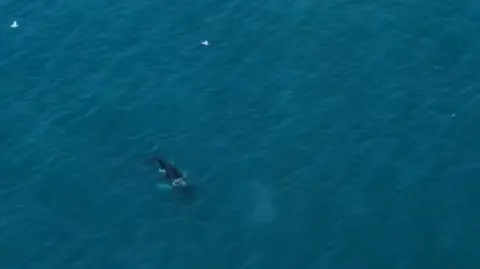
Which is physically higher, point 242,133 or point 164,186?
point 242,133

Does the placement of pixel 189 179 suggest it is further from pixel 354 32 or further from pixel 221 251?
pixel 354 32

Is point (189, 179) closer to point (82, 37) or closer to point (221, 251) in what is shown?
point (221, 251)

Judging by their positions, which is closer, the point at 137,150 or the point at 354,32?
the point at 137,150

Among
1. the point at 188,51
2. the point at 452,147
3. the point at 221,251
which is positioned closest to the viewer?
the point at 221,251

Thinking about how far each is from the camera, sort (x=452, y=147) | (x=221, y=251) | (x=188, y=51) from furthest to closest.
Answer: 1. (x=188, y=51)
2. (x=452, y=147)
3. (x=221, y=251)

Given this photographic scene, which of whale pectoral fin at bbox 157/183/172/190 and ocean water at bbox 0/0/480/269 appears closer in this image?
ocean water at bbox 0/0/480/269

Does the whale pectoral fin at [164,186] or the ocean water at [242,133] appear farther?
the whale pectoral fin at [164,186]

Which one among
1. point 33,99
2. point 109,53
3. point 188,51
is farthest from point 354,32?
point 33,99

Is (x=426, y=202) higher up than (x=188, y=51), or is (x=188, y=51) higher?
(x=188, y=51)
